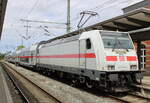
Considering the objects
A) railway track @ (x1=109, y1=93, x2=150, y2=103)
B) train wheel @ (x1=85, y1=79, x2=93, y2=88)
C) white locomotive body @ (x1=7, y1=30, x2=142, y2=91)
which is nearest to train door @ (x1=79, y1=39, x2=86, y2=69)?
white locomotive body @ (x1=7, y1=30, x2=142, y2=91)

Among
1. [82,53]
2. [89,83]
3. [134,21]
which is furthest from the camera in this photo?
[134,21]

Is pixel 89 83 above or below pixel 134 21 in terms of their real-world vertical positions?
below

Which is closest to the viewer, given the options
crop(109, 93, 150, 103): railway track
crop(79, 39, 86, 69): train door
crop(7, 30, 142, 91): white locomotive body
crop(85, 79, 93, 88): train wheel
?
crop(109, 93, 150, 103): railway track

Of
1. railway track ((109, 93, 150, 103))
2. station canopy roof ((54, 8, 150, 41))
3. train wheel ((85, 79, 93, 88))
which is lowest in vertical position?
railway track ((109, 93, 150, 103))

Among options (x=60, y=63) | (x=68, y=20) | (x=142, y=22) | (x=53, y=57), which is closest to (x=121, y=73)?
(x=142, y=22)

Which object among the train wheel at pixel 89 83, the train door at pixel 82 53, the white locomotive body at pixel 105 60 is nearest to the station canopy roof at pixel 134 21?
the white locomotive body at pixel 105 60

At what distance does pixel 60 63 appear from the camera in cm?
1472

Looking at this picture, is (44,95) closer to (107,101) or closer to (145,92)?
(107,101)

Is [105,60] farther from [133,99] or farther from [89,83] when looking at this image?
[133,99]

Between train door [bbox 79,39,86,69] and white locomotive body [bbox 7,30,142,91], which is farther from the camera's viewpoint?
train door [bbox 79,39,86,69]

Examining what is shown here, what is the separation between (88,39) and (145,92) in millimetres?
4038

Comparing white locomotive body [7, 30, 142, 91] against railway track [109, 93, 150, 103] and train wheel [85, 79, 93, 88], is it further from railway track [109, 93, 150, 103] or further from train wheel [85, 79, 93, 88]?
railway track [109, 93, 150, 103]

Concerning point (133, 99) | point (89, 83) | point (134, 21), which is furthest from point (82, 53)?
point (133, 99)

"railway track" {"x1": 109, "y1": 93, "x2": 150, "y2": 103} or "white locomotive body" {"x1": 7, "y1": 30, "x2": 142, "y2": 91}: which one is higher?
"white locomotive body" {"x1": 7, "y1": 30, "x2": 142, "y2": 91}
